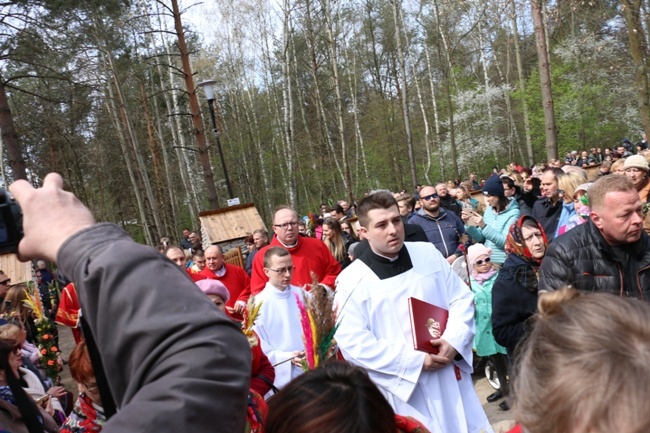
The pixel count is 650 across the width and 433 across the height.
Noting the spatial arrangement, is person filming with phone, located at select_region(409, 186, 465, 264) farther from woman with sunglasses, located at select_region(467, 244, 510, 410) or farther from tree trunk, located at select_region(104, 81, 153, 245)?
tree trunk, located at select_region(104, 81, 153, 245)

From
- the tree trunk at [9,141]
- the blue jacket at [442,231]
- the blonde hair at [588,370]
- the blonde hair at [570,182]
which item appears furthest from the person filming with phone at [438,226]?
the tree trunk at [9,141]

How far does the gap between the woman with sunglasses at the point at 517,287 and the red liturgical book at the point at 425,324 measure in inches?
A: 26.8

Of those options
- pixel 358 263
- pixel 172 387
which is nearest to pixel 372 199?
pixel 358 263

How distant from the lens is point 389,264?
156 inches

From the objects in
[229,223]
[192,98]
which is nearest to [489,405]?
[229,223]

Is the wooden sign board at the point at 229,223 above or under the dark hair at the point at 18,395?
under

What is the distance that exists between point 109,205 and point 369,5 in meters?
17.7

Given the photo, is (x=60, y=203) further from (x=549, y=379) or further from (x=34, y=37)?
(x=34, y=37)

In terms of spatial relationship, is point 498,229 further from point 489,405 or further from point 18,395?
point 18,395

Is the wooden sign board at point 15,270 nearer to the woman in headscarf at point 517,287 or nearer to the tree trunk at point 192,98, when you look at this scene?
the tree trunk at point 192,98

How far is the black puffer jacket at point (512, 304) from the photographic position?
4.23m

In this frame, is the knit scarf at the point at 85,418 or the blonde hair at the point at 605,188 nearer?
the knit scarf at the point at 85,418

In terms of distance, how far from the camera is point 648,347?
1091 millimetres

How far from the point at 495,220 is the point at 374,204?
155 inches
